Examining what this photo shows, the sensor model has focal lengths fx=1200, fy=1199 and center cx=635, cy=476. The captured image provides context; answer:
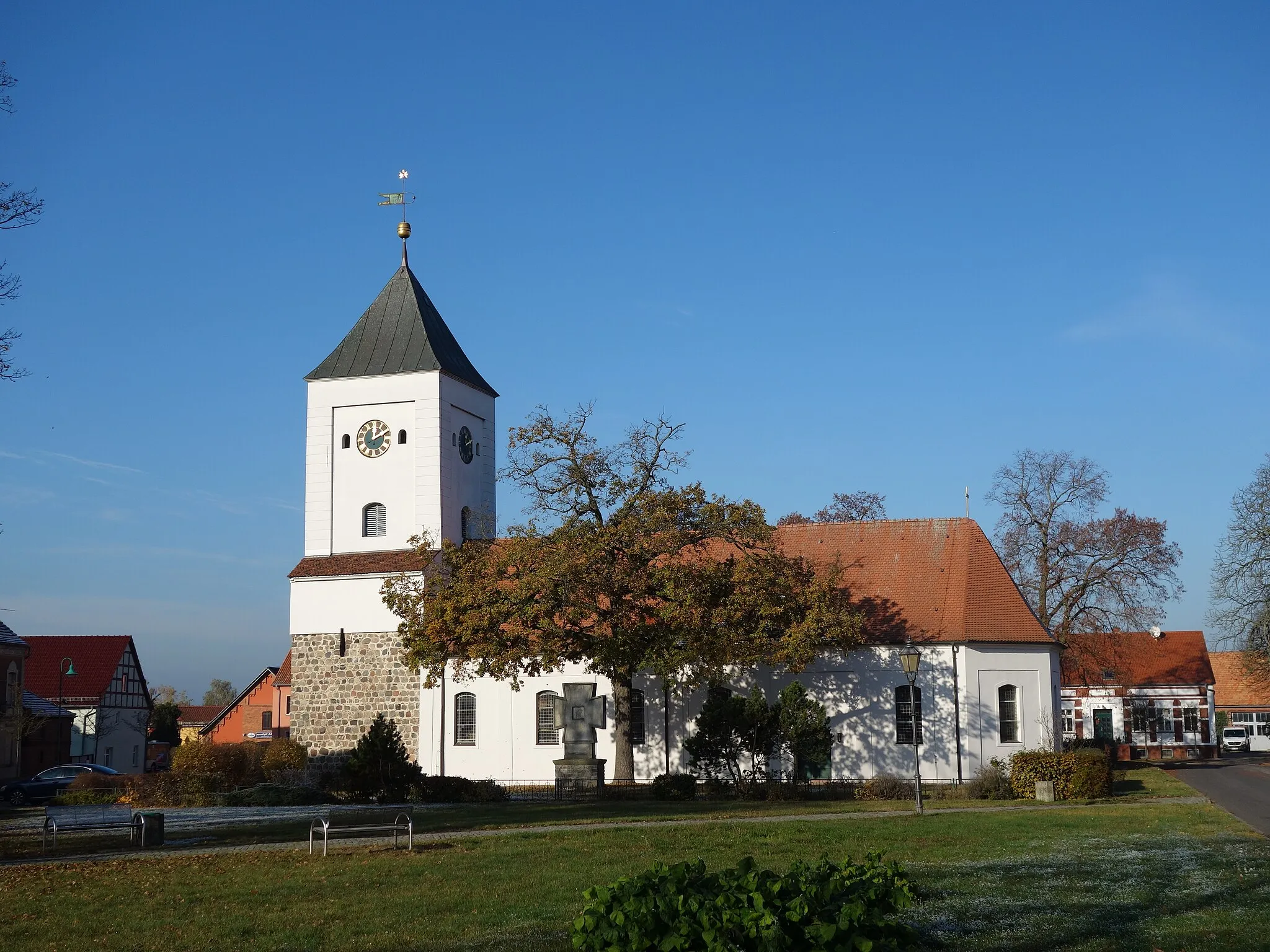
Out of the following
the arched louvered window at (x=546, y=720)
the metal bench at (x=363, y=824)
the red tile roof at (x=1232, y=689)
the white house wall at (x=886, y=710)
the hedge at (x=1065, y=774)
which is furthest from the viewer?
the red tile roof at (x=1232, y=689)

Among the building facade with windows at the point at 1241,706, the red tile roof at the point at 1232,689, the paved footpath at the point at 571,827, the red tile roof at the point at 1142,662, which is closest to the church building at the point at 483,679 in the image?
the paved footpath at the point at 571,827

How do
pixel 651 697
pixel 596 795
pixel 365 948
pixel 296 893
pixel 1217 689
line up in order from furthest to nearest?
pixel 1217 689, pixel 651 697, pixel 596 795, pixel 296 893, pixel 365 948

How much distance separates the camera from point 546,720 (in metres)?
38.5

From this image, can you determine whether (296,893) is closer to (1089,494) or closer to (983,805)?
(983,805)

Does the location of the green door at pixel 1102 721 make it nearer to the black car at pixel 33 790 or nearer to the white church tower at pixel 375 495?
the white church tower at pixel 375 495

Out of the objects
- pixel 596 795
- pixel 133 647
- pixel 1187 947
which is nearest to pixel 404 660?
pixel 596 795

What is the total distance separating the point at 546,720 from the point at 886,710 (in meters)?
10.7

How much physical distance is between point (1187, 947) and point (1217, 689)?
76.4m

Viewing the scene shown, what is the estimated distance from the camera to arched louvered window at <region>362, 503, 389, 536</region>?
41.6 meters

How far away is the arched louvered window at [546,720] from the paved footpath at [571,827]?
14.1 metres

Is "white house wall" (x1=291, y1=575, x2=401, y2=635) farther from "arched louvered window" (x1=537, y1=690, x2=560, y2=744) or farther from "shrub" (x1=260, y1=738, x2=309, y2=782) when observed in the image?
"arched louvered window" (x1=537, y1=690, x2=560, y2=744)

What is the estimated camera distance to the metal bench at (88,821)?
819 inches

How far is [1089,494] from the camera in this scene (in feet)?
171

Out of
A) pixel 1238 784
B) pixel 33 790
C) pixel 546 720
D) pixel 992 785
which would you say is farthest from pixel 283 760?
pixel 1238 784
